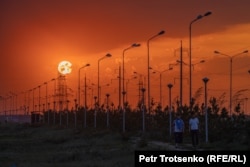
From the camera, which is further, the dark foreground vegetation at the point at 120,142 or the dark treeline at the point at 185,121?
the dark treeline at the point at 185,121

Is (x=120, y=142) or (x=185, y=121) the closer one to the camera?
(x=120, y=142)

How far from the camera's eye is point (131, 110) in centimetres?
8175

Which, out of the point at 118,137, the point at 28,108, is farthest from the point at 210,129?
the point at 28,108

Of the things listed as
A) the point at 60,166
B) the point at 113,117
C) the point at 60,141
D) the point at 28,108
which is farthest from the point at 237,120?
the point at 28,108

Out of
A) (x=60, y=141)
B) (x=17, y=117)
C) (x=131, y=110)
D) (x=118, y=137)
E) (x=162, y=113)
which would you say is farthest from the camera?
(x=17, y=117)

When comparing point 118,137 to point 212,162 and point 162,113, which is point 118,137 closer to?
point 162,113

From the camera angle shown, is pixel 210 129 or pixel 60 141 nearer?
pixel 210 129

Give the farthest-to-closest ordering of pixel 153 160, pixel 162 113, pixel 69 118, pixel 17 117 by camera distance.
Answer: pixel 17 117 → pixel 69 118 → pixel 162 113 → pixel 153 160

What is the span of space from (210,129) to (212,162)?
107ft

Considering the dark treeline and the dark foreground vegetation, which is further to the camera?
the dark treeline

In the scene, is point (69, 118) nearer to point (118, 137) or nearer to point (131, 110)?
point (131, 110)

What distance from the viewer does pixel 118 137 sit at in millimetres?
58281

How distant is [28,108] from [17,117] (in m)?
25.0

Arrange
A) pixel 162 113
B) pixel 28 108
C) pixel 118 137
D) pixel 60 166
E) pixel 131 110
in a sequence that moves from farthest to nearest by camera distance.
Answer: pixel 28 108 → pixel 131 110 → pixel 162 113 → pixel 118 137 → pixel 60 166
